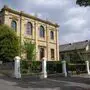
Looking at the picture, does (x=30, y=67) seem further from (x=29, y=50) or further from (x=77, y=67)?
(x=29, y=50)

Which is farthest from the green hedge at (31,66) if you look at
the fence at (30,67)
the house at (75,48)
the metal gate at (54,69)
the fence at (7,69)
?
the house at (75,48)

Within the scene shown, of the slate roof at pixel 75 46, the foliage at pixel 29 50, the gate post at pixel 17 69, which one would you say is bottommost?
the gate post at pixel 17 69

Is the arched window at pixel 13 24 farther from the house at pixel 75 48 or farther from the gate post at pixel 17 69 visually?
the house at pixel 75 48

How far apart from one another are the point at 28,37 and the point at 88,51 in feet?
67.2

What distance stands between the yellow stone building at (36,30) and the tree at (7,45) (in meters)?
5.92

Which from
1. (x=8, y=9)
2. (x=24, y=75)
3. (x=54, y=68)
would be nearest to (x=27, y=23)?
(x=8, y=9)

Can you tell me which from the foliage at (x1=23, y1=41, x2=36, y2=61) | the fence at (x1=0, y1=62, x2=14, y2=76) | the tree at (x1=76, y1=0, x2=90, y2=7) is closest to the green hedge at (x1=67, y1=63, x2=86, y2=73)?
the fence at (x1=0, y1=62, x2=14, y2=76)

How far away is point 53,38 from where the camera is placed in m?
44.9

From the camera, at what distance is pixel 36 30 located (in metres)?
41.2

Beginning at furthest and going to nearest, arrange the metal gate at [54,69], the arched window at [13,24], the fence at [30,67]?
the arched window at [13,24]
the metal gate at [54,69]
the fence at [30,67]

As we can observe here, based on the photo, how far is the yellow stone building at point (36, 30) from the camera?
36688 millimetres

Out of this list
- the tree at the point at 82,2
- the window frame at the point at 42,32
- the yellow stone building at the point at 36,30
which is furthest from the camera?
the window frame at the point at 42,32

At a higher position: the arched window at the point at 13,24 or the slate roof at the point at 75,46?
the arched window at the point at 13,24

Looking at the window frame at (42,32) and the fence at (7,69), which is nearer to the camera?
the fence at (7,69)
